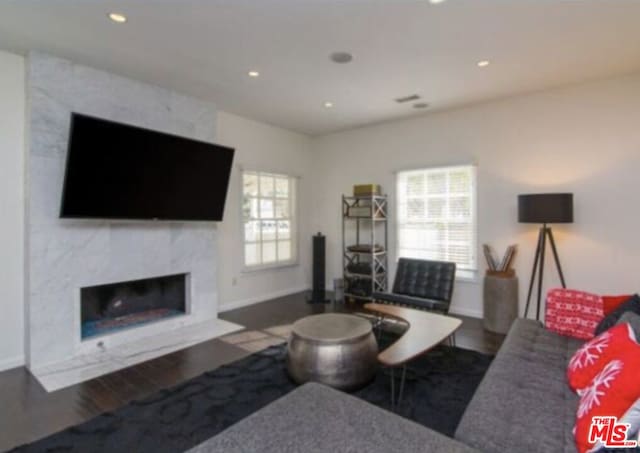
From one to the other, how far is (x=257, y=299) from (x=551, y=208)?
411 cm

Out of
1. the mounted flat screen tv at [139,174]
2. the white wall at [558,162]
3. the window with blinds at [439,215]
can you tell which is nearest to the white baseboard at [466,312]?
the white wall at [558,162]

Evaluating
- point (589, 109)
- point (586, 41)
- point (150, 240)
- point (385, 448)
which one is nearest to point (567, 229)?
point (589, 109)

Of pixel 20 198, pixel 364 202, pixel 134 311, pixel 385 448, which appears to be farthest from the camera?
pixel 364 202

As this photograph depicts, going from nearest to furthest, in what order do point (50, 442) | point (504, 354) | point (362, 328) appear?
point (50, 442) → point (504, 354) → point (362, 328)

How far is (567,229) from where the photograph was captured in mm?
3961

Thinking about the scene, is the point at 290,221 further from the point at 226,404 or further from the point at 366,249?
the point at 226,404

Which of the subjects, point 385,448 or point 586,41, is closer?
point 385,448

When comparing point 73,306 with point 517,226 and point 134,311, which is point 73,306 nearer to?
point 134,311

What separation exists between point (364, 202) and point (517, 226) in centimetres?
218

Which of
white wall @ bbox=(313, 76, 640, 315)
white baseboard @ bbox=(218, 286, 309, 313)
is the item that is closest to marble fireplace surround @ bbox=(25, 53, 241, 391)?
white baseboard @ bbox=(218, 286, 309, 313)

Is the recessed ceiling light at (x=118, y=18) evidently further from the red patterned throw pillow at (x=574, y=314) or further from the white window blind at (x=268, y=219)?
the red patterned throw pillow at (x=574, y=314)

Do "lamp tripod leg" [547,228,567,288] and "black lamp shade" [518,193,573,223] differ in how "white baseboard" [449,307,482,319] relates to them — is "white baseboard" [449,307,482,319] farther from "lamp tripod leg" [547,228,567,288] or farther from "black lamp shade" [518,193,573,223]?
"black lamp shade" [518,193,573,223]

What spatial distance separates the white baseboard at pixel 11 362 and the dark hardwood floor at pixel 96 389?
0.25ft

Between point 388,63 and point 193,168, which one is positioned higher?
point 388,63
